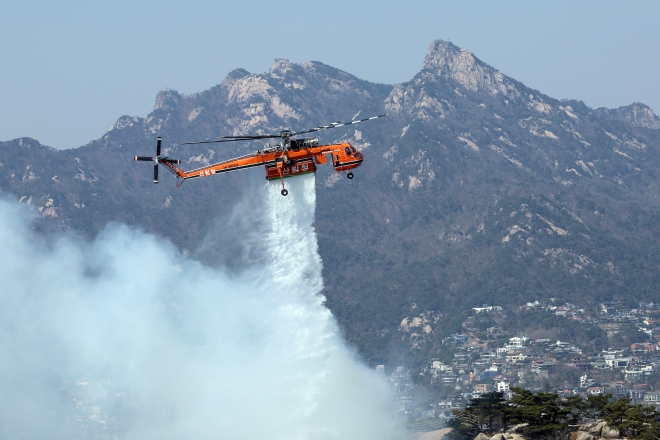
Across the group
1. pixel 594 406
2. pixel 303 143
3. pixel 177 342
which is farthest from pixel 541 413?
pixel 177 342

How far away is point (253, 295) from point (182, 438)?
2953 centimetres

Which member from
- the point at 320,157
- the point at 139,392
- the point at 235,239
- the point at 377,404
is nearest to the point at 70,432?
the point at 139,392

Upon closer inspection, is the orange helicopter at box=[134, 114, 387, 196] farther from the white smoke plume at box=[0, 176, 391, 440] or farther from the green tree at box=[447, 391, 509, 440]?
the green tree at box=[447, 391, 509, 440]

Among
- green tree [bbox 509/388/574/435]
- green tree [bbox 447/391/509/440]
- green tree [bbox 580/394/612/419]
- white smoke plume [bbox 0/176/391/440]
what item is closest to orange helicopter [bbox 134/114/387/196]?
white smoke plume [bbox 0/176/391/440]

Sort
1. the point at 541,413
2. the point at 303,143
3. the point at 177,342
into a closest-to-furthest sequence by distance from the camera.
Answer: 1. the point at 541,413
2. the point at 303,143
3. the point at 177,342

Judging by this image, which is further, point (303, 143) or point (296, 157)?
point (303, 143)

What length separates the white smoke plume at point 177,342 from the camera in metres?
127

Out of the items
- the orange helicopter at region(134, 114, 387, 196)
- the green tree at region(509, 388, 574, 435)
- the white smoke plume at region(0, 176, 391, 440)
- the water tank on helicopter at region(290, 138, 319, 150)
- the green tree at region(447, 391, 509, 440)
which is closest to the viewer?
the green tree at region(509, 388, 574, 435)

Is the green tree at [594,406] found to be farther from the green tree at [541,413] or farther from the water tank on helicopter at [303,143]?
the water tank on helicopter at [303,143]

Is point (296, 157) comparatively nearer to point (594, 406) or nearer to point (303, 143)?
point (303, 143)

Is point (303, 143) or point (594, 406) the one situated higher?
point (303, 143)

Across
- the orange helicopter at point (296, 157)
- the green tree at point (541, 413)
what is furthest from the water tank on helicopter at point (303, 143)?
the green tree at point (541, 413)

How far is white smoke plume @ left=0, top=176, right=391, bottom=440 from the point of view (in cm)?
12700

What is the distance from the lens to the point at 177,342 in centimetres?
16375
